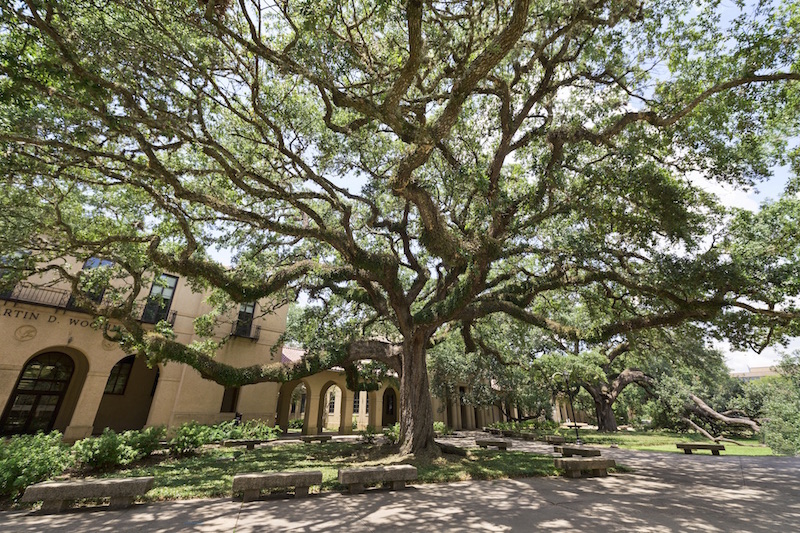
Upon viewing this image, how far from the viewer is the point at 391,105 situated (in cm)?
543

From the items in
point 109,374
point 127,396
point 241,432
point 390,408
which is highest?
point 109,374

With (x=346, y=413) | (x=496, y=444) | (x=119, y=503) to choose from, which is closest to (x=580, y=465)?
(x=496, y=444)

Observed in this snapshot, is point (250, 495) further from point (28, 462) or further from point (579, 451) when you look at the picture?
point (579, 451)

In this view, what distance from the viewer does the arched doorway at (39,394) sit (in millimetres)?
14102

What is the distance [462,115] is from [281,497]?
33.0 feet

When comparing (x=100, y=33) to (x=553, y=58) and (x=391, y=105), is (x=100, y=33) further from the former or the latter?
(x=553, y=58)

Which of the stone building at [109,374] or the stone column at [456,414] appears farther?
the stone column at [456,414]

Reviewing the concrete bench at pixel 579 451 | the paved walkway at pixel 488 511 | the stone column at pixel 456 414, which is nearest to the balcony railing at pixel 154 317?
the paved walkway at pixel 488 511

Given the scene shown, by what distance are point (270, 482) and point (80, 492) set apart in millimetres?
2704

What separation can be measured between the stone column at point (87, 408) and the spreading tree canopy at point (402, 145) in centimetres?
641

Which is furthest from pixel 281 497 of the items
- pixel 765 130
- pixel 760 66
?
pixel 765 130

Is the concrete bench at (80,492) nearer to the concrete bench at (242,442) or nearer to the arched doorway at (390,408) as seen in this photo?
the concrete bench at (242,442)

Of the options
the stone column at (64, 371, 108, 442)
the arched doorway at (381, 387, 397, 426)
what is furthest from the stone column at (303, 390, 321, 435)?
the arched doorway at (381, 387, 397, 426)

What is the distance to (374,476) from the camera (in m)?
6.45
